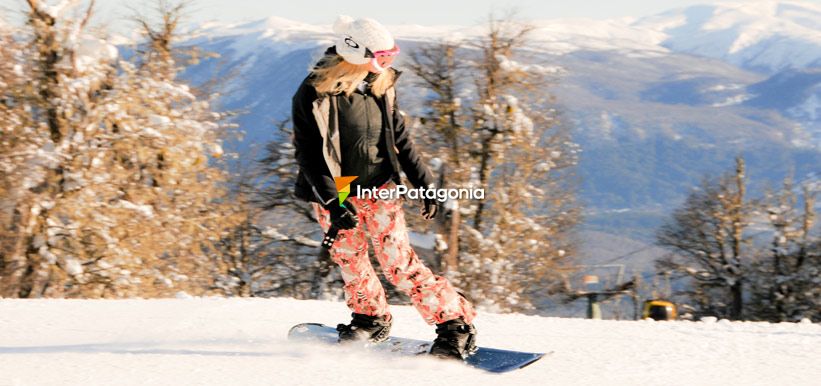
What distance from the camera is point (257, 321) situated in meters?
4.27

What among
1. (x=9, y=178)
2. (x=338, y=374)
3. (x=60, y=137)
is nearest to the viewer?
(x=338, y=374)

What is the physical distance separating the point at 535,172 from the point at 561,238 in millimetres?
4941

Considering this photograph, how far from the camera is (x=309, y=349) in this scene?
12.0ft

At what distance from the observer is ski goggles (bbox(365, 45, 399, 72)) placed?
Answer: 3475 millimetres

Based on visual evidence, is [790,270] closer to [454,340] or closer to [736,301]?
[736,301]

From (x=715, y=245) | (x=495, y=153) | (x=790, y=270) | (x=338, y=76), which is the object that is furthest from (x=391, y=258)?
(x=715, y=245)

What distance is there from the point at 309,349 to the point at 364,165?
33.0 inches

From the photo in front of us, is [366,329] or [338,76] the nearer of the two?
[338,76]

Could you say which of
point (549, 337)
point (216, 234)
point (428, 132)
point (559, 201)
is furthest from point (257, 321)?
point (559, 201)

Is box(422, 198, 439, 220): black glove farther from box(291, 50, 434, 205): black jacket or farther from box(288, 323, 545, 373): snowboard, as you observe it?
box(288, 323, 545, 373): snowboard

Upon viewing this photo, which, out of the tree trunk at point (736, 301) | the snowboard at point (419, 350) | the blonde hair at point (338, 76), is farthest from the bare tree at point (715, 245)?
the blonde hair at point (338, 76)

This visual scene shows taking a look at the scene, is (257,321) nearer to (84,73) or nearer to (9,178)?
(9,178)

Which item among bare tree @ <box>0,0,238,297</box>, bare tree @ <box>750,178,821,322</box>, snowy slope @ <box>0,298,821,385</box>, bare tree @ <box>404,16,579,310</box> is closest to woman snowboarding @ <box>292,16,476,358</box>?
snowy slope @ <box>0,298,821,385</box>

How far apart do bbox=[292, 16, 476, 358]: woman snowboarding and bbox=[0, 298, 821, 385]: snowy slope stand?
0.27 m
